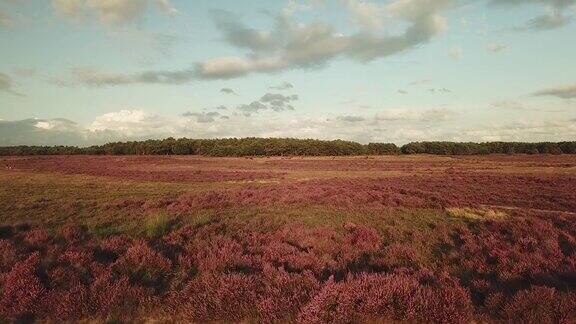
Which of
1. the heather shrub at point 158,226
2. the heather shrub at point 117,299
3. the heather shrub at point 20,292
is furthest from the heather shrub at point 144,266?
the heather shrub at point 158,226

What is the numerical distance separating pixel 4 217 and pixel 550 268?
23.3 meters

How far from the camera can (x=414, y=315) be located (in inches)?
263

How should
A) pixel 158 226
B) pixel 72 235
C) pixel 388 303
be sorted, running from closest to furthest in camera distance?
pixel 388 303 → pixel 72 235 → pixel 158 226

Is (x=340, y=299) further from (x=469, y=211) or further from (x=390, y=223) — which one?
(x=469, y=211)

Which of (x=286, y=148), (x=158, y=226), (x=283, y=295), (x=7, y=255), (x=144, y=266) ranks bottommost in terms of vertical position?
(x=158, y=226)

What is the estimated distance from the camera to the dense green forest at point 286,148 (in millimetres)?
156375

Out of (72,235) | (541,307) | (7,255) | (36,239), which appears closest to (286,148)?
Result: (72,235)

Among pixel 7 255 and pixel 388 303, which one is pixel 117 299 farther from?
pixel 388 303

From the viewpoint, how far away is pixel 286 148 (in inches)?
6220

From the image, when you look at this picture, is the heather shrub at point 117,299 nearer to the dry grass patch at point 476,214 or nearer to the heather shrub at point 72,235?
A: the heather shrub at point 72,235

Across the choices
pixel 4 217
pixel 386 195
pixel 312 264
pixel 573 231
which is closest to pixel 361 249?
pixel 312 264

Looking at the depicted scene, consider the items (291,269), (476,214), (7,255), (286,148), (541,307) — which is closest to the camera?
(541,307)

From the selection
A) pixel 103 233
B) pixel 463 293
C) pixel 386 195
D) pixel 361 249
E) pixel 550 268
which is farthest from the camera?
pixel 386 195

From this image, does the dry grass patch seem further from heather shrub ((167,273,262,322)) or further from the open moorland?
heather shrub ((167,273,262,322))
